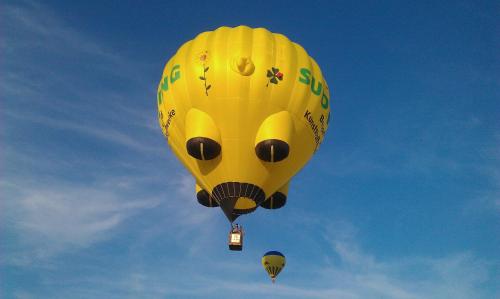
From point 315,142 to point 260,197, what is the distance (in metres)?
2.98

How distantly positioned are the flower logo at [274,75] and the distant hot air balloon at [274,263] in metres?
12.5

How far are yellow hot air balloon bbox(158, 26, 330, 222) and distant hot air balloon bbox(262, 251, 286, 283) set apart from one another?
901cm

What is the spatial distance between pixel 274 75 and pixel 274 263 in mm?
12770

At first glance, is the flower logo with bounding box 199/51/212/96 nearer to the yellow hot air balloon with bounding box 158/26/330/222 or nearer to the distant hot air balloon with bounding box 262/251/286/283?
the yellow hot air balloon with bounding box 158/26/330/222

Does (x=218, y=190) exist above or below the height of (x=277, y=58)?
below

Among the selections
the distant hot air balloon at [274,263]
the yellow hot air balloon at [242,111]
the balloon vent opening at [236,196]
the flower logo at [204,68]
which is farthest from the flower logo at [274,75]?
the distant hot air balloon at [274,263]

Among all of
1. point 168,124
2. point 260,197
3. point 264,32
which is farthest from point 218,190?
point 264,32

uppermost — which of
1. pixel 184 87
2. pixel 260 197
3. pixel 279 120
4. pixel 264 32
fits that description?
pixel 264 32

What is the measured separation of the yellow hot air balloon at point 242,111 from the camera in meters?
18.6

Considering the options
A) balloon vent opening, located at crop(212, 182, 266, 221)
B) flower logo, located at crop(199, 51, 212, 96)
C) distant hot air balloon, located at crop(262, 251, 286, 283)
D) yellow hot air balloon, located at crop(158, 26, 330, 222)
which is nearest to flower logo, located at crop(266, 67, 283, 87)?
yellow hot air balloon, located at crop(158, 26, 330, 222)

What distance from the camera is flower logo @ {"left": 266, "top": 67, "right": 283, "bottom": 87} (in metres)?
18.7

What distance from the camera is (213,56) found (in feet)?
62.6

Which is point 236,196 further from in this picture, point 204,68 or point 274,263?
point 274,263

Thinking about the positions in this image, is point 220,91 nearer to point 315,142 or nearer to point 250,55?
point 250,55
